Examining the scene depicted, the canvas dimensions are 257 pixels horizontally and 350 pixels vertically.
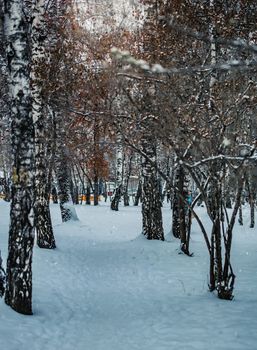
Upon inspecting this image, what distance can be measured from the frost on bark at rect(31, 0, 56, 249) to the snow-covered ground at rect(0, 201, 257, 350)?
0.71 meters

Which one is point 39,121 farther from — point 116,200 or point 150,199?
point 116,200

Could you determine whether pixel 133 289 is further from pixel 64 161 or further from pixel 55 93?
pixel 64 161

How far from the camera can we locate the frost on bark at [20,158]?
6027 millimetres

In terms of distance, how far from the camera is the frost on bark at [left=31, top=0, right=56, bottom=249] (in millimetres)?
11125

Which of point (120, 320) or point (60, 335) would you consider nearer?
point (60, 335)

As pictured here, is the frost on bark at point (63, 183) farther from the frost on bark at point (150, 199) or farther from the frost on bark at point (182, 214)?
the frost on bark at point (182, 214)

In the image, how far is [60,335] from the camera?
19.4 feet

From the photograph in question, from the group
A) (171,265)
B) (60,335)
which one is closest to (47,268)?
(171,265)

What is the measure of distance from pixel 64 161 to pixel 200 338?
12912 millimetres

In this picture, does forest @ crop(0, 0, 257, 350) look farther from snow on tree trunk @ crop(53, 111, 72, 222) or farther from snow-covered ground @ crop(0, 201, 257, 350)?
snow-covered ground @ crop(0, 201, 257, 350)

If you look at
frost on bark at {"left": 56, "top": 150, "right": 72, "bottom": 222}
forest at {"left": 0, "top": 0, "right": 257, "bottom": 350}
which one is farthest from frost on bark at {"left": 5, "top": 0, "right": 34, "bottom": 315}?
Answer: frost on bark at {"left": 56, "top": 150, "right": 72, "bottom": 222}

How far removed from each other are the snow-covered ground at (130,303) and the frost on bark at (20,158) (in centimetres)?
40

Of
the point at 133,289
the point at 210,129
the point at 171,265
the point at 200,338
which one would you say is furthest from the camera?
the point at 171,265

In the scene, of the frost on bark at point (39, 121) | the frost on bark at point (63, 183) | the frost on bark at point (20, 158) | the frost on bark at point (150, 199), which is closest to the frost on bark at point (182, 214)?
the frost on bark at point (150, 199)
